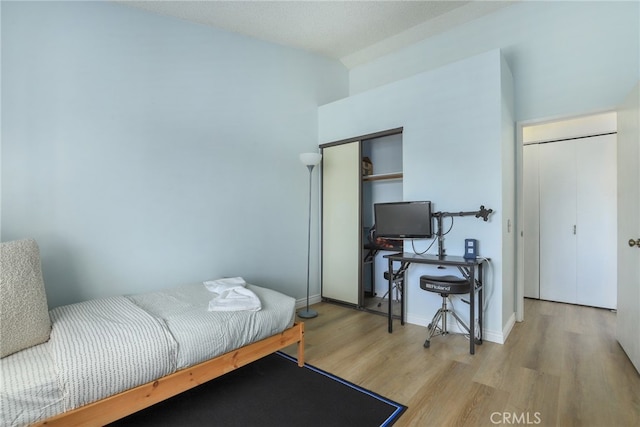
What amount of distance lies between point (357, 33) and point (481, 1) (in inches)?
51.5

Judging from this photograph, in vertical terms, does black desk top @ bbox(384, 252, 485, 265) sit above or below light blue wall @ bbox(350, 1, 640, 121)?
below

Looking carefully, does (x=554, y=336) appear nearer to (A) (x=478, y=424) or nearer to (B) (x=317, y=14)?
(A) (x=478, y=424)

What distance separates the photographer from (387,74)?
4.16 meters

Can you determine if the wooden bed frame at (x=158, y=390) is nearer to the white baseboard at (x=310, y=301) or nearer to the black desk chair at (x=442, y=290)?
the black desk chair at (x=442, y=290)

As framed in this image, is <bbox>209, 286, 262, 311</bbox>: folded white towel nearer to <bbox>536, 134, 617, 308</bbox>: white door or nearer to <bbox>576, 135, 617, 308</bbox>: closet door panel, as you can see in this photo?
<bbox>536, 134, 617, 308</bbox>: white door

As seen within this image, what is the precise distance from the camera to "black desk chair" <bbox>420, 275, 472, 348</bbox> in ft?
8.21

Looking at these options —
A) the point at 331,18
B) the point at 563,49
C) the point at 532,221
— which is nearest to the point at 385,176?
the point at 331,18

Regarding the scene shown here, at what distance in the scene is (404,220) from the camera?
3109 mm

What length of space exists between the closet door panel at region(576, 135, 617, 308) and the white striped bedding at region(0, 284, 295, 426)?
3.75m

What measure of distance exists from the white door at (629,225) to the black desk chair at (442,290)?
1.10 m

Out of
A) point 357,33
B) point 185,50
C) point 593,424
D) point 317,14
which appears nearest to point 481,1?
point 357,33

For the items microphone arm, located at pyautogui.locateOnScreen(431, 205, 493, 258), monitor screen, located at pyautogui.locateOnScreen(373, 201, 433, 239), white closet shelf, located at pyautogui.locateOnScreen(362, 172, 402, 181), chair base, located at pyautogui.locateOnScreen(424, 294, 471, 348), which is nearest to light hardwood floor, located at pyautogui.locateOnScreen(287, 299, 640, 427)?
chair base, located at pyautogui.locateOnScreen(424, 294, 471, 348)

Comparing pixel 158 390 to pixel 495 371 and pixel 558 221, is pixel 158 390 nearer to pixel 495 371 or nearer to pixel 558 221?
pixel 495 371

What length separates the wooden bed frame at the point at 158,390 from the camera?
4.44 feet
